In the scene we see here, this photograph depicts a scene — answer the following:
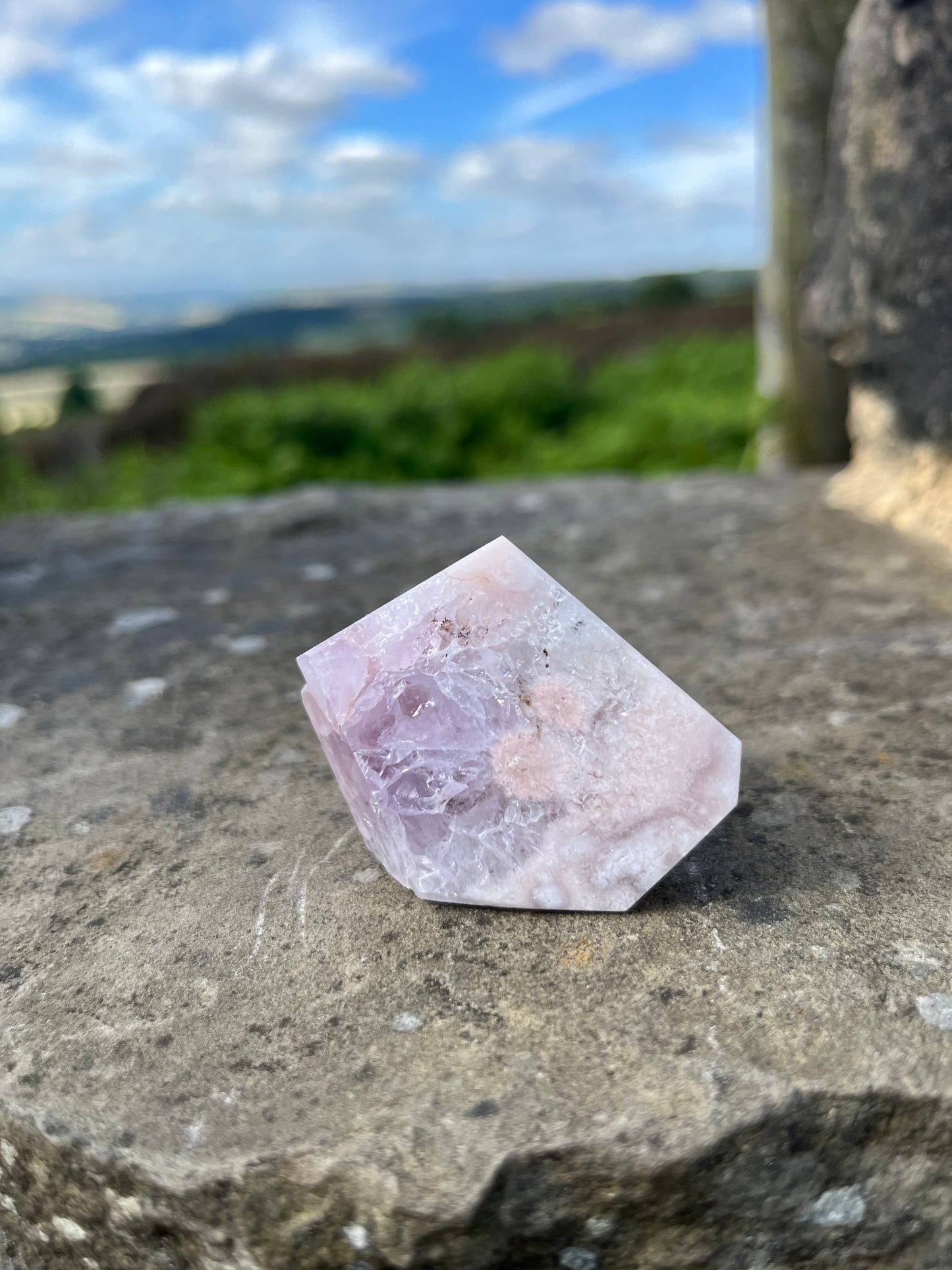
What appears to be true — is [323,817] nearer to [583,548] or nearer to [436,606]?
[436,606]

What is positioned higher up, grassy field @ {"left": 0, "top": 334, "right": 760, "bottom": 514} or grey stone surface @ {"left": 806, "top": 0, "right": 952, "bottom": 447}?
grey stone surface @ {"left": 806, "top": 0, "right": 952, "bottom": 447}

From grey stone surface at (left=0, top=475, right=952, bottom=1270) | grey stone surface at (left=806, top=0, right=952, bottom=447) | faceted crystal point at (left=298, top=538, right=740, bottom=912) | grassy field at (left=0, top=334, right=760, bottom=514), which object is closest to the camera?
grey stone surface at (left=0, top=475, right=952, bottom=1270)

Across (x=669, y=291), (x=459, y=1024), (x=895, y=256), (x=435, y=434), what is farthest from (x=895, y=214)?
(x=669, y=291)

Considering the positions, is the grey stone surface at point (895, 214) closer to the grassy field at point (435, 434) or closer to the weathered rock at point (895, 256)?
the weathered rock at point (895, 256)

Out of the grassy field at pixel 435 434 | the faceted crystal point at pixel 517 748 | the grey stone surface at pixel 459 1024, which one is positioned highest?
the faceted crystal point at pixel 517 748

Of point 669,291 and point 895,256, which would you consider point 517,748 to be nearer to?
point 895,256

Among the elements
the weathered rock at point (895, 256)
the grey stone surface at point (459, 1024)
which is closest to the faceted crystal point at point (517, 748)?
the grey stone surface at point (459, 1024)

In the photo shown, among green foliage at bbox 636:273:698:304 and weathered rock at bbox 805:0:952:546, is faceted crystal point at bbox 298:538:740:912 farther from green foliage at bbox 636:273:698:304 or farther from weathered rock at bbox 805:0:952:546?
green foliage at bbox 636:273:698:304

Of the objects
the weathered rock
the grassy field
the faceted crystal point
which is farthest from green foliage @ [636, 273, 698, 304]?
the faceted crystal point
